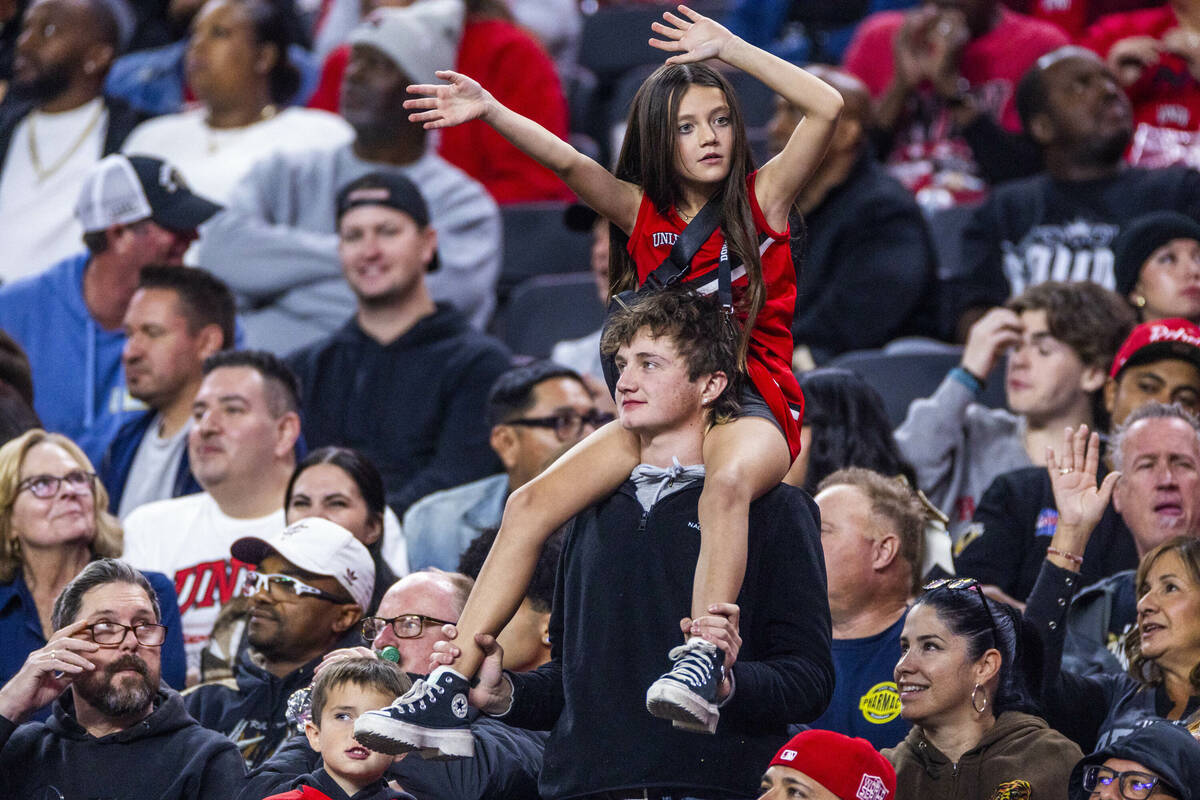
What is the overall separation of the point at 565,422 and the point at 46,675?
2068 mm

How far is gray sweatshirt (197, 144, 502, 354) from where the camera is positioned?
6895 mm

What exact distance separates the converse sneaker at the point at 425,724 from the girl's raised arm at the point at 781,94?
1138mm


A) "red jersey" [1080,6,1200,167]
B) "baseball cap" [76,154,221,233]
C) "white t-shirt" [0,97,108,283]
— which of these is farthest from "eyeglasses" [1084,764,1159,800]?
"white t-shirt" [0,97,108,283]

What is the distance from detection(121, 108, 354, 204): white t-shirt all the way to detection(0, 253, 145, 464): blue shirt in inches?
40.6

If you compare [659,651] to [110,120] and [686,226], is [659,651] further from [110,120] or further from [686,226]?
[110,120]

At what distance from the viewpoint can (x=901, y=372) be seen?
20.2 ft

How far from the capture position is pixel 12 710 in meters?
3.90

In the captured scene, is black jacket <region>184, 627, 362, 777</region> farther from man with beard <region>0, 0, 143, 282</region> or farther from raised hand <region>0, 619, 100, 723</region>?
man with beard <region>0, 0, 143, 282</region>

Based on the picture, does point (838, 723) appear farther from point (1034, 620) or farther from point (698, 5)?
point (698, 5)

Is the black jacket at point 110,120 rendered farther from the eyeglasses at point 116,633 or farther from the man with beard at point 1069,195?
the eyeglasses at point 116,633

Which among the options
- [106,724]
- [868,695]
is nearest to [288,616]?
[106,724]

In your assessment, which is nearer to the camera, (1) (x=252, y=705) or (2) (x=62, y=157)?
(1) (x=252, y=705)

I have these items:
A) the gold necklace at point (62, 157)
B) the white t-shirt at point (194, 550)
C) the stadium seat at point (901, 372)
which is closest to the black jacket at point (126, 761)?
the white t-shirt at point (194, 550)

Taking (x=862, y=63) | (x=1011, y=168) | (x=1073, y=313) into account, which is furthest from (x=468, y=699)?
(x=862, y=63)
